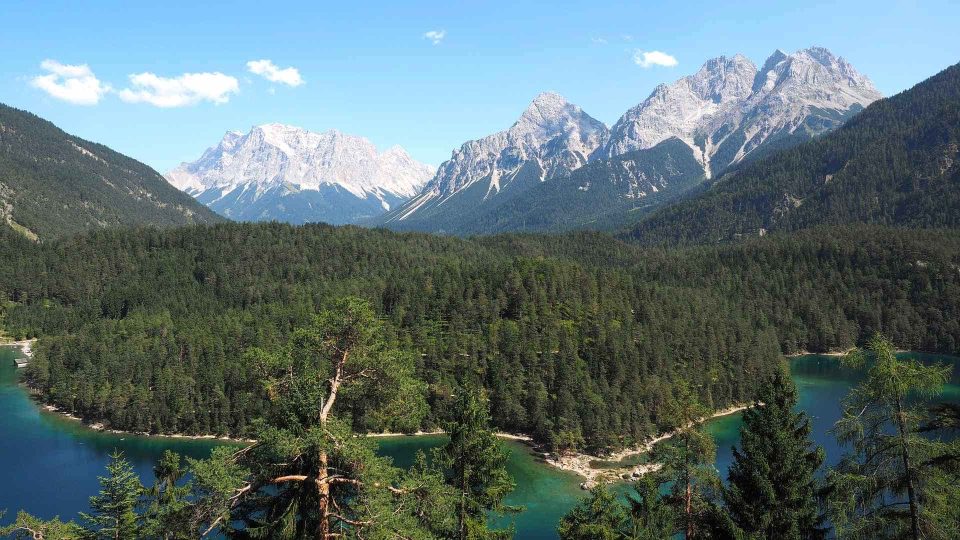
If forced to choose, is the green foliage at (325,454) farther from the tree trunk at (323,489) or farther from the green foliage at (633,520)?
the green foliage at (633,520)

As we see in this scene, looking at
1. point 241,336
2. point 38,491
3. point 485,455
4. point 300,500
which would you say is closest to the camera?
point 300,500

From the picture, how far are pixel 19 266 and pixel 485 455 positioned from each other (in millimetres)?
228406

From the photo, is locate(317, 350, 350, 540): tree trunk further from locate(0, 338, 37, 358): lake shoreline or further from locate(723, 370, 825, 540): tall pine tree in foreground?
locate(0, 338, 37, 358): lake shoreline

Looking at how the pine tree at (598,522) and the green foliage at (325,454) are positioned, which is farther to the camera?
the pine tree at (598,522)

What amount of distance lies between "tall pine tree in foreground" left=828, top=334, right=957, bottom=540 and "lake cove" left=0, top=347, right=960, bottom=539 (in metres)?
51.0

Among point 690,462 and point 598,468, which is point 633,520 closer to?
point 690,462

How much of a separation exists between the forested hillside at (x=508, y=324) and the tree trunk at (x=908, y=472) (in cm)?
5966

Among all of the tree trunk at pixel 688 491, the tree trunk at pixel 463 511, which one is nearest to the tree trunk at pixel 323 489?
the tree trunk at pixel 463 511

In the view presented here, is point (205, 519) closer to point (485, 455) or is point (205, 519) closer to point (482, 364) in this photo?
point (485, 455)

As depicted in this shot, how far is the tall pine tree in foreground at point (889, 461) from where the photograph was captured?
1603 centimetres

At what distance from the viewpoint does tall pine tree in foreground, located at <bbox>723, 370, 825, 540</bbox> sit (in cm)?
2941

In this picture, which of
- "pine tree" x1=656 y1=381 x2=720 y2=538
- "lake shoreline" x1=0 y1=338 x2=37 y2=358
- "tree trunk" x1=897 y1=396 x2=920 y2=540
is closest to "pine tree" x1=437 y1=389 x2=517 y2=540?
"pine tree" x1=656 y1=381 x2=720 y2=538

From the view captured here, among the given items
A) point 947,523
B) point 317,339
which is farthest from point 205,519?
point 947,523

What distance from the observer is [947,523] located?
1620 cm
